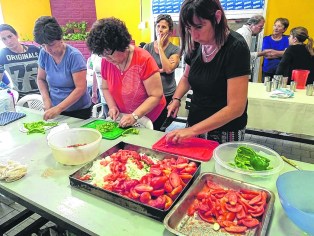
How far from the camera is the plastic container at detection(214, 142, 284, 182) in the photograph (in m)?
1.06

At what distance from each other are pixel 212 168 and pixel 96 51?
0.93 metres

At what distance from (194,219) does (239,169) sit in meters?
0.32

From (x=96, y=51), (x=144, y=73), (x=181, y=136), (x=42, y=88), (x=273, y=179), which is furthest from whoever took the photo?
(x=42, y=88)

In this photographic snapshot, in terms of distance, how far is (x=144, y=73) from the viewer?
1.65 meters

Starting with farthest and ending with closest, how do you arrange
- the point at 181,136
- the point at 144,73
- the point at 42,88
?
1. the point at 42,88
2. the point at 144,73
3. the point at 181,136

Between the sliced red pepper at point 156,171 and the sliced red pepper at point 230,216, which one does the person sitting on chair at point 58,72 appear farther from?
the sliced red pepper at point 230,216

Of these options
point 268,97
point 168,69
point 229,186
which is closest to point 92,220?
point 229,186

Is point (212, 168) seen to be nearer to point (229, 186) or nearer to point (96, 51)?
point (229, 186)

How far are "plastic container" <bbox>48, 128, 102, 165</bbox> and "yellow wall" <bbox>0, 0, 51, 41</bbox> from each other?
5.43 m

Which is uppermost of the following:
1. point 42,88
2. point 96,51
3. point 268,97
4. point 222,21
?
point 222,21

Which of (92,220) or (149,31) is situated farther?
(149,31)

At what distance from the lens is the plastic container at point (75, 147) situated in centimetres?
122

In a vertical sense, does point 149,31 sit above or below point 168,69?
above

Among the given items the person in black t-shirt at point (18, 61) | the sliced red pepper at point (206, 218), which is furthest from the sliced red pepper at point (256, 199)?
the person in black t-shirt at point (18, 61)
